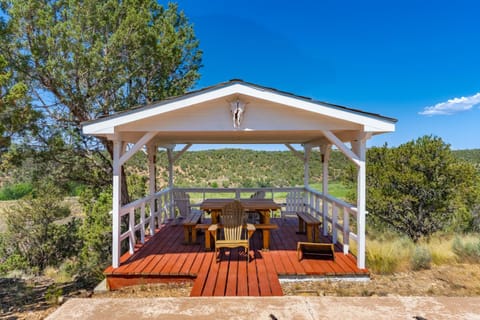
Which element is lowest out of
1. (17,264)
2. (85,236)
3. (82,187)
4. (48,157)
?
(17,264)

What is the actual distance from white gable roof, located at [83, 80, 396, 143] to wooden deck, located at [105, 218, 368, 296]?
2.32 meters

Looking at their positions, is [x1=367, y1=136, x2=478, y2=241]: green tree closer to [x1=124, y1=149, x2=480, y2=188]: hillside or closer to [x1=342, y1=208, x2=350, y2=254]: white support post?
[x1=342, y1=208, x2=350, y2=254]: white support post

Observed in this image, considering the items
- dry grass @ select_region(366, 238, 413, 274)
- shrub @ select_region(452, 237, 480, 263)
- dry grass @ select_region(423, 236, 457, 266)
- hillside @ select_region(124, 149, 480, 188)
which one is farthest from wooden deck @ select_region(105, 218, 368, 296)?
hillside @ select_region(124, 149, 480, 188)

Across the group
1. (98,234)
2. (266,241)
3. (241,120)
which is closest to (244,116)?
(241,120)

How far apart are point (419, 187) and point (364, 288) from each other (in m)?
5.58

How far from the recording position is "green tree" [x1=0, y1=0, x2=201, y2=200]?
7660 mm

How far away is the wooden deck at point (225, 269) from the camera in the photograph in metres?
4.32

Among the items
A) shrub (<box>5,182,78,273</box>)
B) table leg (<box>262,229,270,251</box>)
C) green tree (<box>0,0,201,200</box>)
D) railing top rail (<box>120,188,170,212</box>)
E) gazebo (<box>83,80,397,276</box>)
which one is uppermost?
green tree (<box>0,0,201,200</box>)

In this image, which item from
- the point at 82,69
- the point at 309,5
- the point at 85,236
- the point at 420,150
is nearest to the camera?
the point at 82,69

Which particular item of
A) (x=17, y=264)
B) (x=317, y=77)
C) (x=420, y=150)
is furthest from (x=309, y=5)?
(x=17, y=264)

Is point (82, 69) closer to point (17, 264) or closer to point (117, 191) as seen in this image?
point (117, 191)

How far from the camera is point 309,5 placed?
17688 mm

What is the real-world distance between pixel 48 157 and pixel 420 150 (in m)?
10.8

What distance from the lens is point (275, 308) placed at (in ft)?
8.51
